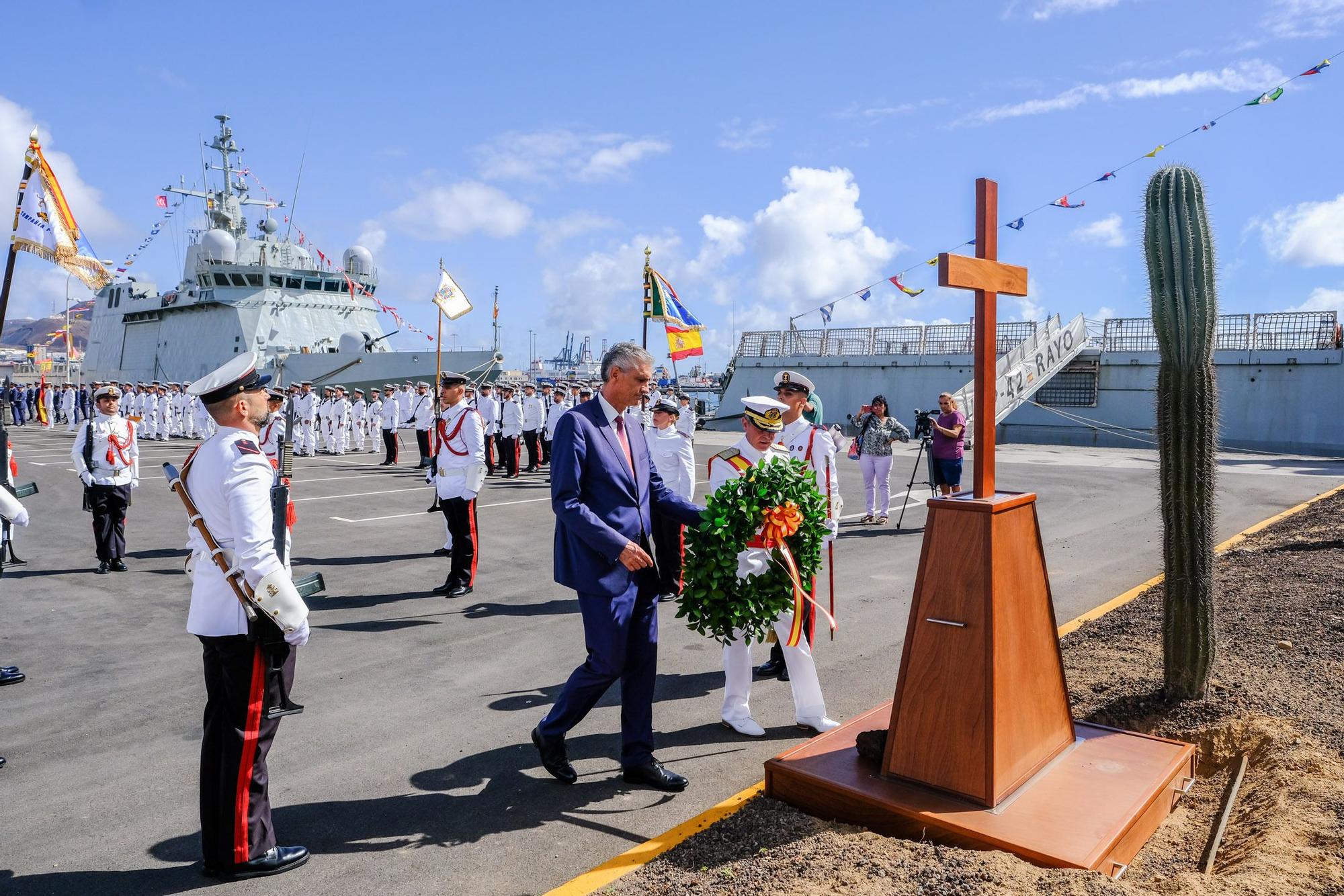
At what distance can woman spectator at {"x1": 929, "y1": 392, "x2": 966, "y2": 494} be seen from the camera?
1148 cm

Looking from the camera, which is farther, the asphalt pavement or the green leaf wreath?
the green leaf wreath

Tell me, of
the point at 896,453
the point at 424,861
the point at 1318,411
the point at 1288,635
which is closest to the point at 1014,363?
the point at 896,453

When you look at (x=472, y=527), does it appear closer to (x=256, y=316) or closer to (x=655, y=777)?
(x=655, y=777)

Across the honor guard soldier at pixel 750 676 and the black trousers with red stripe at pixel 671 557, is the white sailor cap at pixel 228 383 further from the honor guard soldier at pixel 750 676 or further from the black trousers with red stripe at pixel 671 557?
the black trousers with red stripe at pixel 671 557

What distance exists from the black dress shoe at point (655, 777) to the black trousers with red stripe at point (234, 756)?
148 centimetres

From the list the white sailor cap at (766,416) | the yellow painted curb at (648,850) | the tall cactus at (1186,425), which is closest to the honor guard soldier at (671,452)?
the white sailor cap at (766,416)

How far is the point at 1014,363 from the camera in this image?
2691cm

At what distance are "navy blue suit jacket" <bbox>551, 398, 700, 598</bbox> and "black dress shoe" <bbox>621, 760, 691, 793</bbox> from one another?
0.82 metres

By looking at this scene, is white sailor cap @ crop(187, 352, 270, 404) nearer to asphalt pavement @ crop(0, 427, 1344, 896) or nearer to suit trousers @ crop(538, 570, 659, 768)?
suit trousers @ crop(538, 570, 659, 768)

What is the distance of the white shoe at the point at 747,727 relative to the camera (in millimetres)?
4500

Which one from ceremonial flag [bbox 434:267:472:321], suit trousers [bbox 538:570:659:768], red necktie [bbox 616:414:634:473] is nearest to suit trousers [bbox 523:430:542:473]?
ceremonial flag [bbox 434:267:472:321]

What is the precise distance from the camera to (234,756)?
314cm

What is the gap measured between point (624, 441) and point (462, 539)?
173 inches

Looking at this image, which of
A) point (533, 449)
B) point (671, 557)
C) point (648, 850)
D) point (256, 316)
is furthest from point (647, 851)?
point (256, 316)
